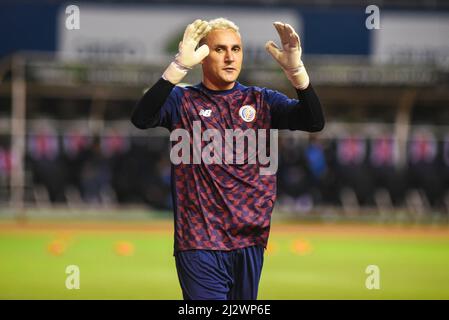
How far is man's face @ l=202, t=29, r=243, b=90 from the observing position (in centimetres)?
696

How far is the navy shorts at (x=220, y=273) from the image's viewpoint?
684 centimetres

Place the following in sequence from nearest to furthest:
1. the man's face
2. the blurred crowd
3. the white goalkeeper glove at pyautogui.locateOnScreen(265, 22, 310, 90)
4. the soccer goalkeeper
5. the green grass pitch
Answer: the white goalkeeper glove at pyautogui.locateOnScreen(265, 22, 310, 90) < the soccer goalkeeper < the man's face < the green grass pitch < the blurred crowd

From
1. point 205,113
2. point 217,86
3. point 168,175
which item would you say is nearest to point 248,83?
point 168,175

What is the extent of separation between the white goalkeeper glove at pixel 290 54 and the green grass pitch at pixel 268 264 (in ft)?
17.5

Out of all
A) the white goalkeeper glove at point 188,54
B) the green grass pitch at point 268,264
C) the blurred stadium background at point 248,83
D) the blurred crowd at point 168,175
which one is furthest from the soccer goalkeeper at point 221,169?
the blurred crowd at point 168,175

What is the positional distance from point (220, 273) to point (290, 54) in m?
1.52

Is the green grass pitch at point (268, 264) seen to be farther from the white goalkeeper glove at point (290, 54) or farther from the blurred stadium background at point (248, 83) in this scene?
the white goalkeeper glove at point (290, 54)

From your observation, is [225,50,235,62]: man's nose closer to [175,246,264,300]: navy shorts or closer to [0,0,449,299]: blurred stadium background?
[175,246,264,300]: navy shorts

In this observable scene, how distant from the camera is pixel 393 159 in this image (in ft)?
92.5

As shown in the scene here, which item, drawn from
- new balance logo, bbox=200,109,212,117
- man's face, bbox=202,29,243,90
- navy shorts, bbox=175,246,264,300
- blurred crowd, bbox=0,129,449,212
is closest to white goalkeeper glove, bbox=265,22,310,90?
man's face, bbox=202,29,243,90

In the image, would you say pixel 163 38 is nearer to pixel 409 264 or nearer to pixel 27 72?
pixel 27 72

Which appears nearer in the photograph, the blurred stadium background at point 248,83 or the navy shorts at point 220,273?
the navy shorts at point 220,273

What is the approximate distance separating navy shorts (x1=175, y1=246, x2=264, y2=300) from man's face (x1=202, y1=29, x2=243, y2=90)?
118 cm
